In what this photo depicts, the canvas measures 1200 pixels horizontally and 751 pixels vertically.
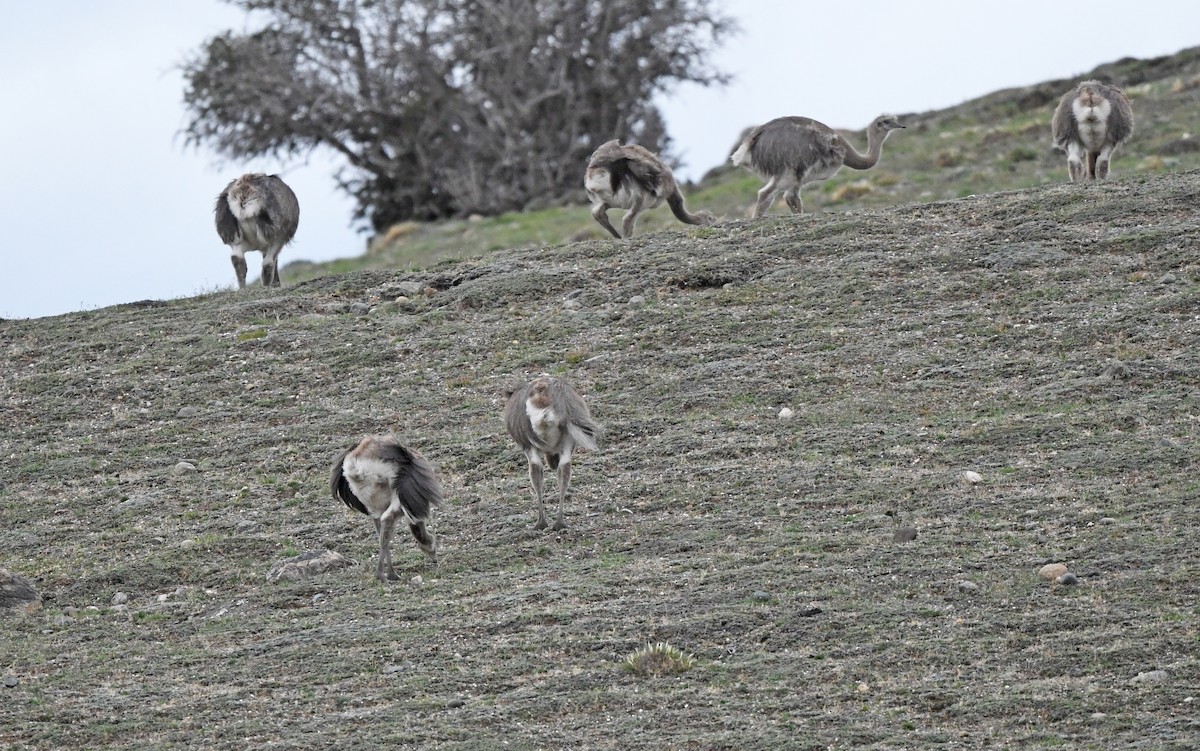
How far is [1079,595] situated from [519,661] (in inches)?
127

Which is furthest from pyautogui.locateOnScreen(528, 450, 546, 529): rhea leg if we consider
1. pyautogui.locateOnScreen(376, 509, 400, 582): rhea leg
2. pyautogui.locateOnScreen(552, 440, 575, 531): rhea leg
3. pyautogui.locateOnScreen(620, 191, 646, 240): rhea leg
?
pyautogui.locateOnScreen(620, 191, 646, 240): rhea leg

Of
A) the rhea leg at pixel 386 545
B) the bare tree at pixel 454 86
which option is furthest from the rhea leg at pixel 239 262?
the bare tree at pixel 454 86

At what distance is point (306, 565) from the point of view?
12.1 m

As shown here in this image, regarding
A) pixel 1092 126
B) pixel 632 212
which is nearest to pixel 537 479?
pixel 632 212

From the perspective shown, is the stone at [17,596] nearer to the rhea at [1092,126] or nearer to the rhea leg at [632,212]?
the rhea leg at [632,212]

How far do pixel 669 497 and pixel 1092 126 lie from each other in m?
8.78

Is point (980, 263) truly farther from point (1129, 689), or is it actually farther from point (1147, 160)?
point (1147, 160)

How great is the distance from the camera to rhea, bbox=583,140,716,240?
774 inches

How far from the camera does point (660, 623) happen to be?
1025 cm

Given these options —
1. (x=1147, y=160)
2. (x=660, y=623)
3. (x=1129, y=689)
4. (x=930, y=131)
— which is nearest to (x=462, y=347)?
(x=660, y=623)

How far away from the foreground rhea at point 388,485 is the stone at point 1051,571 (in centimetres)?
394

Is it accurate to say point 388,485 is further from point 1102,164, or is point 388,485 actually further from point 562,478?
point 1102,164

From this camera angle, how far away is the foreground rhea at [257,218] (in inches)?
762

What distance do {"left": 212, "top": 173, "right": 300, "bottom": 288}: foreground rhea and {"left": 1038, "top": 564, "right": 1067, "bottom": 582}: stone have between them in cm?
1126
